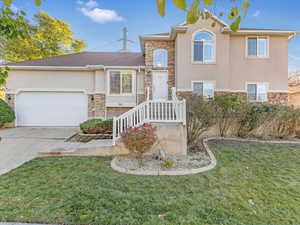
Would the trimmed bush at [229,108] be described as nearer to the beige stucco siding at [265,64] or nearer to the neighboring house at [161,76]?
the neighboring house at [161,76]

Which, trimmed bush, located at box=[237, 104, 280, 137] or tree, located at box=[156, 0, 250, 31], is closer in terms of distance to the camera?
tree, located at box=[156, 0, 250, 31]

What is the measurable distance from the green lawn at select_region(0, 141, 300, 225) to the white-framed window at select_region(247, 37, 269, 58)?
8.17 m

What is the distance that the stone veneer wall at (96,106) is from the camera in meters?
11.1

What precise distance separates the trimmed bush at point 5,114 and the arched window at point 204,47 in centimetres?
1224

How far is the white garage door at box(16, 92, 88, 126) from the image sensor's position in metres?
10.9

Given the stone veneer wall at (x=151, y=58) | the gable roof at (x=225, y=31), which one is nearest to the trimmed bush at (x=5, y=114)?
the stone veneer wall at (x=151, y=58)

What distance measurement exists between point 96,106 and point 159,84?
463 cm

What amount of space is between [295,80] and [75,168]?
22.3 m

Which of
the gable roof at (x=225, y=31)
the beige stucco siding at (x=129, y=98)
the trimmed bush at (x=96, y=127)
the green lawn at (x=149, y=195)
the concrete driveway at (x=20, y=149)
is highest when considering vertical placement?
the gable roof at (x=225, y=31)

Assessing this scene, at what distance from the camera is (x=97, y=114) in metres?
11.1

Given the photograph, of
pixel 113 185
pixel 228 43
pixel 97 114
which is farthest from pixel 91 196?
pixel 228 43

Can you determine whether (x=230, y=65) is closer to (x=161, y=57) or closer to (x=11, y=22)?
(x=161, y=57)

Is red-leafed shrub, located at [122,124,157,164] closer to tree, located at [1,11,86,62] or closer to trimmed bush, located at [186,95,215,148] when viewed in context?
trimmed bush, located at [186,95,215,148]

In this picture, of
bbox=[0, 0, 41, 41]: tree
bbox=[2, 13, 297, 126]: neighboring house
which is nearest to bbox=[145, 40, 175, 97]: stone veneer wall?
bbox=[2, 13, 297, 126]: neighboring house
